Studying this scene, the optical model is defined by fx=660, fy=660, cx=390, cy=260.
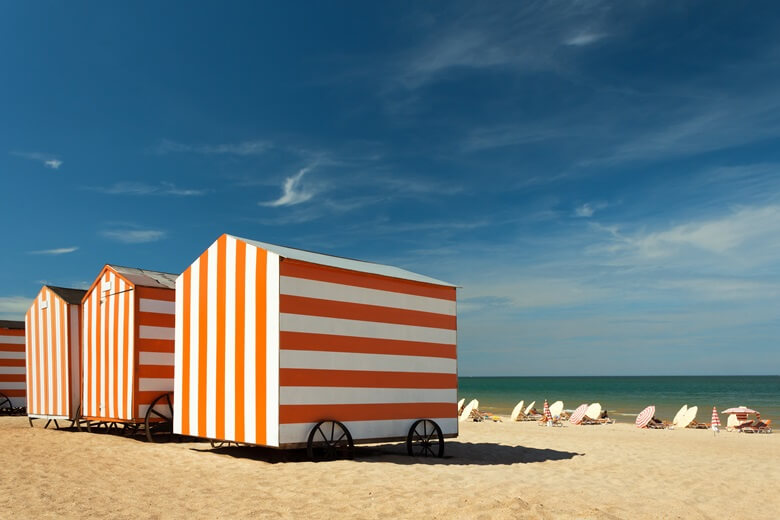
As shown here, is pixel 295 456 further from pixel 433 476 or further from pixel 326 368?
pixel 433 476

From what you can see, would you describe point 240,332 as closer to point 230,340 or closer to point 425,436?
point 230,340

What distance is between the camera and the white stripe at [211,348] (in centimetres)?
1334

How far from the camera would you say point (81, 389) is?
18.7 metres

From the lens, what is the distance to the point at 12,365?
87.5ft

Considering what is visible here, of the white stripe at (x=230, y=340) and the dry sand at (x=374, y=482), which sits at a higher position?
the white stripe at (x=230, y=340)

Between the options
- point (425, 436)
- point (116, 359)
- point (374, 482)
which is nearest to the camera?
point (374, 482)

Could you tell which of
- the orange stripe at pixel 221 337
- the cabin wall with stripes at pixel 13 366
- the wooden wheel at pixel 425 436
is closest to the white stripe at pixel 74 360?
the orange stripe at pixel 221 337

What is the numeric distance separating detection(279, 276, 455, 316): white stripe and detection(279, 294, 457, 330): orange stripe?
0.26 feet

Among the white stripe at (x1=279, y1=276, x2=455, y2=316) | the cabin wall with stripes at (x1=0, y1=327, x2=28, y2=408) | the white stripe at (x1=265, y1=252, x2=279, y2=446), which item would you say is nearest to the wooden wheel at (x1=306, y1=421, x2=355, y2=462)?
the white stripe at (x1=265, y1=252, x2=279, y2=446)

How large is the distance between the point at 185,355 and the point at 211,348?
3.99ft

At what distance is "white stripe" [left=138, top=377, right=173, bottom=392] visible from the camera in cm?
1623

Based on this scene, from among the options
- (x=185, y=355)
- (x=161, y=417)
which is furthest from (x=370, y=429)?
(x=161, y=417)

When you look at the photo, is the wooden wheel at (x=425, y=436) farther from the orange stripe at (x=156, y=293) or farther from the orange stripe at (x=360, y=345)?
the orange stripe at (x=156, y=293)

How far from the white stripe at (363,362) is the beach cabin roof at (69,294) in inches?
415
